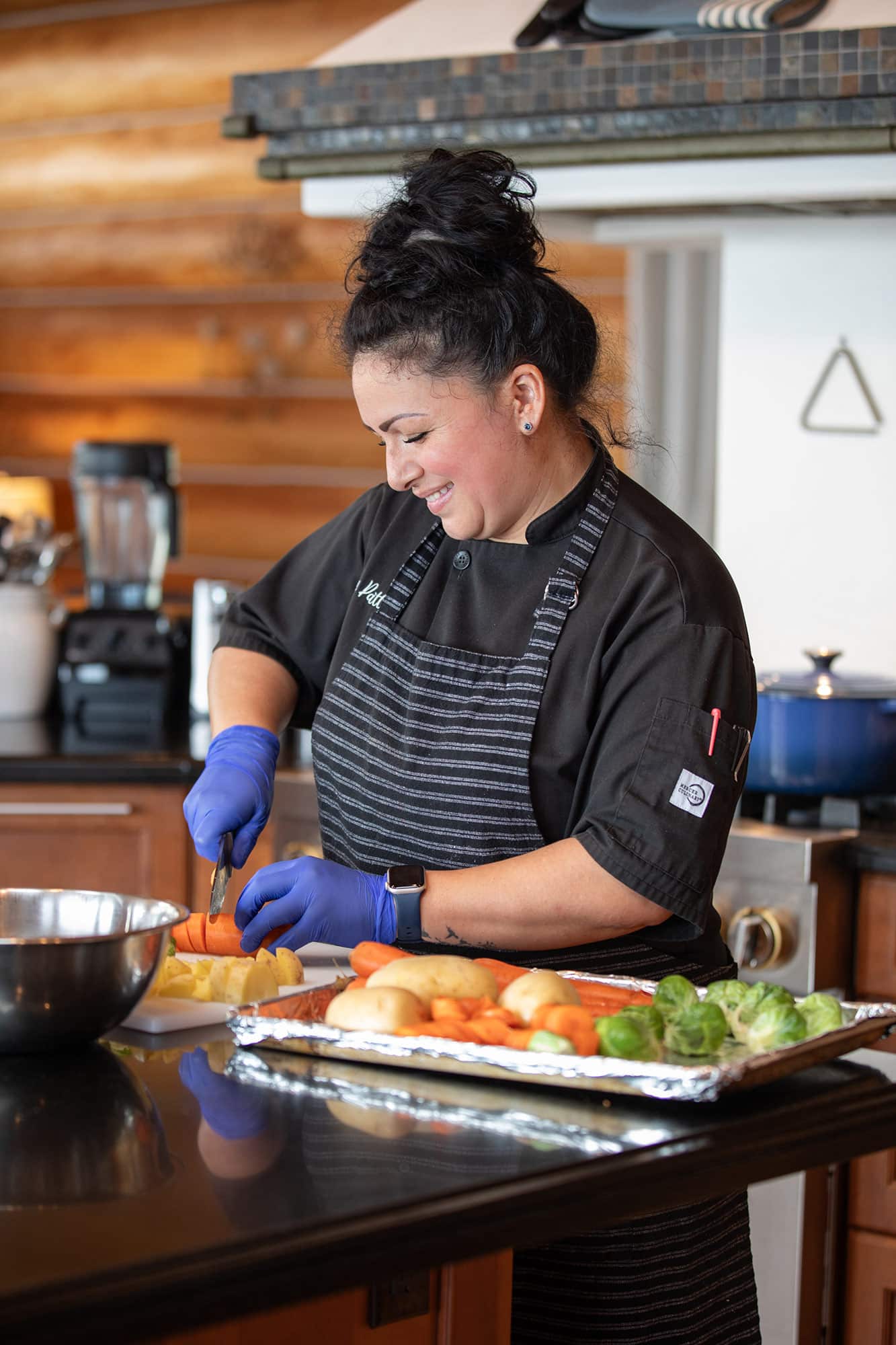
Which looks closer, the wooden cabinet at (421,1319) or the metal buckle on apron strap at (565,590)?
the wooden cabinet at (421,1319)

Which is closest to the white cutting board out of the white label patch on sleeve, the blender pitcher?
the white label patch on sleeve

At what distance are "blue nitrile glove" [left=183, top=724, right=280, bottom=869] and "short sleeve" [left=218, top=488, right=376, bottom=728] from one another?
0.45 feet

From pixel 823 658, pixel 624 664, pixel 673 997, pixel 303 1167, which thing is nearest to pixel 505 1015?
pixel 673 997

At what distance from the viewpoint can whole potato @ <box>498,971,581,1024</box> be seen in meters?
1.23

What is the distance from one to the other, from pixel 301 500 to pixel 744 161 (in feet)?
8.66

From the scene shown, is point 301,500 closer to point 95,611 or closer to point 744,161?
point 95,611

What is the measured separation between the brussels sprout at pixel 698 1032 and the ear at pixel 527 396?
0.71 m

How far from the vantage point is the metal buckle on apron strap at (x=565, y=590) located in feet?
5.56

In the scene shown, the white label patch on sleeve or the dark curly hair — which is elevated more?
the dark curly hair

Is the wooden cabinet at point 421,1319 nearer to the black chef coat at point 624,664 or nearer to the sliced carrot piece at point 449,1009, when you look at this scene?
the sliced carrot piece at point 449,1009

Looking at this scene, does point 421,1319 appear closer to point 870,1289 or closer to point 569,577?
point 569,577

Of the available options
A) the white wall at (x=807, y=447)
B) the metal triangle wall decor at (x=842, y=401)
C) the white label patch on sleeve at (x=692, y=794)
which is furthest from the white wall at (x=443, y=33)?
the white label patch on sleeve at (x=692, y=794)

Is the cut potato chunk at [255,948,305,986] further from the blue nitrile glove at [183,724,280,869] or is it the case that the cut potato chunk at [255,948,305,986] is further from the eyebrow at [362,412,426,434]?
the eyebrow at [362,412,426,434]

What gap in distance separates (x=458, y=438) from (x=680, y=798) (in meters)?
0.42
